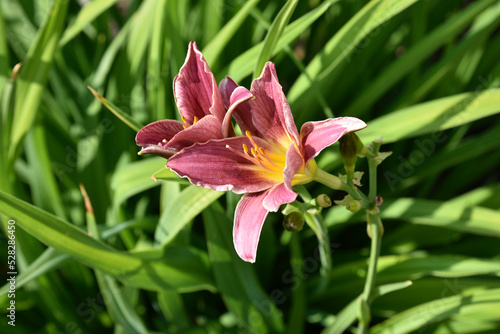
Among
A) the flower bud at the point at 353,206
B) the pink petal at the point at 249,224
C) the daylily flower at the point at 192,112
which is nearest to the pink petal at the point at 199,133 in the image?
the daylily flower at the point at 192,112

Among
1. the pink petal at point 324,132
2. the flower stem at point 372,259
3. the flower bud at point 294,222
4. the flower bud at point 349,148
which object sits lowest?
the flower stem at point 372,259

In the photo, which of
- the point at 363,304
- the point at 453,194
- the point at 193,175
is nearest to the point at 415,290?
the point at 363,304

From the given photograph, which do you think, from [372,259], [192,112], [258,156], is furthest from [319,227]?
[192,112]

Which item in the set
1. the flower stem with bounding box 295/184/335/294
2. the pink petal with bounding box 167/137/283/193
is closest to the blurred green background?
the flower stem with bounding box 295/184/335/294

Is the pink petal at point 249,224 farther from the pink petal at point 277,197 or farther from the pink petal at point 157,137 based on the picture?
the pink petal at point 157,137

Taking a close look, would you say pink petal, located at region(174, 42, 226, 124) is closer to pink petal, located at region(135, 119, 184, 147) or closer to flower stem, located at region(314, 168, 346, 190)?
pink petal, located at region(135, 119, 184, 147)

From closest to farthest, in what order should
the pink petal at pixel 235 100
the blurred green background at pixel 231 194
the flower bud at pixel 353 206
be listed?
the pink petal at pixel 235 100 → the flower bud at pixel 353 206 → the blurred green background at pixel 231 194

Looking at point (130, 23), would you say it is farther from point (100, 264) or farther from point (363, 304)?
point (363, 304)
